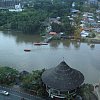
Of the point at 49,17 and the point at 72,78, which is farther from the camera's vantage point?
the point at 49,17

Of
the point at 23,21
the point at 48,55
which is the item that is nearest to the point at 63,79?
the point at 48,55

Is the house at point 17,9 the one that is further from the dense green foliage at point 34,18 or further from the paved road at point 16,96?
the paved road at point 16,96

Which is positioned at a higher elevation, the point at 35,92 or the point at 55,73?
the point at 55,73

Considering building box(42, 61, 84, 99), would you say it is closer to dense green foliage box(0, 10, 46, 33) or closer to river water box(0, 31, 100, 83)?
river water box(0, 31, 100, 83)

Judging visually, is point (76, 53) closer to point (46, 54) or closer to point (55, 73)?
point (46, 54)

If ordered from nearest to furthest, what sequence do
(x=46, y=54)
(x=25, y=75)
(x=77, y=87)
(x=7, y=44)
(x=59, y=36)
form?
(x=77, y=87), (x=25, y=75), (x=46, y=54), (x=7, y=44), (x=59, y=36)

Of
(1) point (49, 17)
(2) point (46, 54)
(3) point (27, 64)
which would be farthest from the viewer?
(1) point (49, 17)

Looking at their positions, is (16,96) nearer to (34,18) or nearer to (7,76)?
(7,76)

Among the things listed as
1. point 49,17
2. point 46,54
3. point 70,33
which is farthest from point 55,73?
point 49,17
